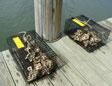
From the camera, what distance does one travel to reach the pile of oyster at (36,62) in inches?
96.7

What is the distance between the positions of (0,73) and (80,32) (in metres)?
2.18

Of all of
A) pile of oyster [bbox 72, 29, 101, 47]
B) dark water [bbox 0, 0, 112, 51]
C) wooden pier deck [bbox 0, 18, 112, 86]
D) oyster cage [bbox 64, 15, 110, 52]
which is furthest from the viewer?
dark water [bbox 0, 0, 112, 51]

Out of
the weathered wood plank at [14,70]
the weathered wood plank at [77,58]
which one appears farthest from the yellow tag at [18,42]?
the weathered wood plank at [77,58]

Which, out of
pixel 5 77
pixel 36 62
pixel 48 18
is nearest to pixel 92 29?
pixel 48 18

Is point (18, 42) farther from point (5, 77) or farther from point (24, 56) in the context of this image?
point (5, 77)

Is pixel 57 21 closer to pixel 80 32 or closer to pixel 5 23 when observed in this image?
A: pixel 80 32

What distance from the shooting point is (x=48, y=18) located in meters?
3.07

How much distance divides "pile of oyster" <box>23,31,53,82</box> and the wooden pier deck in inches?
6.3

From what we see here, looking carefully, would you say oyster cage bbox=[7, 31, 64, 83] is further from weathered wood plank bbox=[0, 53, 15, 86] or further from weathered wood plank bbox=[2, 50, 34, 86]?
weathered wood plank bbox=[0, 53, 15, 86]

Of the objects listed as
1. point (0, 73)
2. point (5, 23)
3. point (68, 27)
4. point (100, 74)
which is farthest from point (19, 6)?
point (100, 74)

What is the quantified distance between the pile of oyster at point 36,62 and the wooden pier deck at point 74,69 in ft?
0.52

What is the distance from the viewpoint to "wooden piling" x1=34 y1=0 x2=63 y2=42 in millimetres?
2925

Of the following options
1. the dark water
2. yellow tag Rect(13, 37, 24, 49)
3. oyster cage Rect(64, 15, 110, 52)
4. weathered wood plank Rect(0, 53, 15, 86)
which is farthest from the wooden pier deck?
the dark water

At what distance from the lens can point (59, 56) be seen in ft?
10.2
